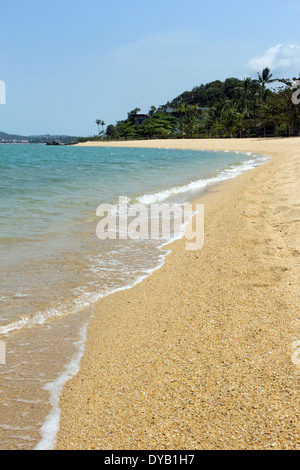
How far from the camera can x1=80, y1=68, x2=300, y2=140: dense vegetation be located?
58.1 metres

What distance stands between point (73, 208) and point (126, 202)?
1682 mm

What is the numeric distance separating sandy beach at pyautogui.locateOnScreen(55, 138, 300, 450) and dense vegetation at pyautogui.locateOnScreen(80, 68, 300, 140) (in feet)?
183

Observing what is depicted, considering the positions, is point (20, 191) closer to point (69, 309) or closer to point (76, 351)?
point (69, 309)

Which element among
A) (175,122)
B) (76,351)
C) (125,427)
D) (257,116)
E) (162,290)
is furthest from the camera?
(175,122)

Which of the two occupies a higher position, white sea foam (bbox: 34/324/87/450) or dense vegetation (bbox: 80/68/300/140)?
dense vegetation (bbox: 80/68/300/140)

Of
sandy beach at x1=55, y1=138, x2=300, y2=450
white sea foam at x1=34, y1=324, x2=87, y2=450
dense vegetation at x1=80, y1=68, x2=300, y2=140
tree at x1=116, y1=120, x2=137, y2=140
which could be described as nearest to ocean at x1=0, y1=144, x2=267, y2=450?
white sea foam at x1=34, y1=324, x2=87, y2=450

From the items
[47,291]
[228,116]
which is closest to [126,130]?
[228,116]

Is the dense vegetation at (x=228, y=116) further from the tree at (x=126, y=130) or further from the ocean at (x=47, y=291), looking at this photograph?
the ocean at (x=47, y=291)

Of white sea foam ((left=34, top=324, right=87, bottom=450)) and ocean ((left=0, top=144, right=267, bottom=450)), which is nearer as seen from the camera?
white sea foam ((left=34, top=324, right=87, bottom=450))

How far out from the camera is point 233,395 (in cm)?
222

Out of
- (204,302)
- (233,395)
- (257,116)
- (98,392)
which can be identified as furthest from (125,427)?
(257,116)

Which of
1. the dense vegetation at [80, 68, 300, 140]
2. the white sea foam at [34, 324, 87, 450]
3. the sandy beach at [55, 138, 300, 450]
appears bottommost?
the white sea foam at [34, 324, 87, 450]

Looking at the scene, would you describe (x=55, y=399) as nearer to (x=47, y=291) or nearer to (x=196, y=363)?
(x=196, y=363)

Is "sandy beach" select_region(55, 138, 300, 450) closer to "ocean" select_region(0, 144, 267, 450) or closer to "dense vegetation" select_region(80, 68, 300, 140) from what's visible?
"ocean" select_region(0, 144, 267, 450)
